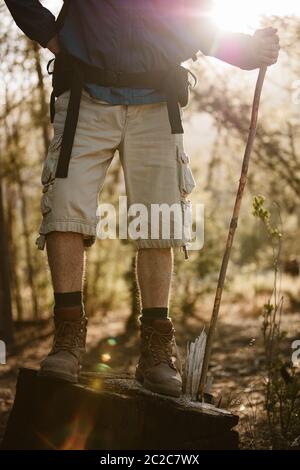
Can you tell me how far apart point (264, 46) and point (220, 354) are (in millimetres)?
4111

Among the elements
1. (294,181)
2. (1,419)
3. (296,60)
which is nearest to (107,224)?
(294,181)

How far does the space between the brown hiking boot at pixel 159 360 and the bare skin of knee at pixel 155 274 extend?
0.11 m

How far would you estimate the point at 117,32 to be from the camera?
3092 millimetres

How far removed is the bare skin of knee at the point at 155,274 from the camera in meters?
3.26

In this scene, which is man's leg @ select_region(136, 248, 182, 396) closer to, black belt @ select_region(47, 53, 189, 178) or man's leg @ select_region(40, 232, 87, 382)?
man's leg @ select_region(40, 232, 87, 382)

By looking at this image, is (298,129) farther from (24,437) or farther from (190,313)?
(24,437)

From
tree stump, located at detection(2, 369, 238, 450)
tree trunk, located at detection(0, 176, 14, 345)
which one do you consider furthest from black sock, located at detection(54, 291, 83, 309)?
tree trunk, located at detection(0, 176, 14, 345)

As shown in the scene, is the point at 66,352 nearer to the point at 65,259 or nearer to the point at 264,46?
the point at 65,259

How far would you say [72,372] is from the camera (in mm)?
3018

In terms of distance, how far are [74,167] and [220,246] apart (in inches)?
260

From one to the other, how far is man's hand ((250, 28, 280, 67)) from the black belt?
1.19ft

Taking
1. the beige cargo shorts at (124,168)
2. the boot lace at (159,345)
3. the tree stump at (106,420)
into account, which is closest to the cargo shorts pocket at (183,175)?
the beige cargo shorts at (124,168)

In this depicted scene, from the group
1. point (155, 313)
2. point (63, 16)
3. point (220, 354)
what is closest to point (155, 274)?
point (155, 313)

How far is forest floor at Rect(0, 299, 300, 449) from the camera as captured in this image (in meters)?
4.09
